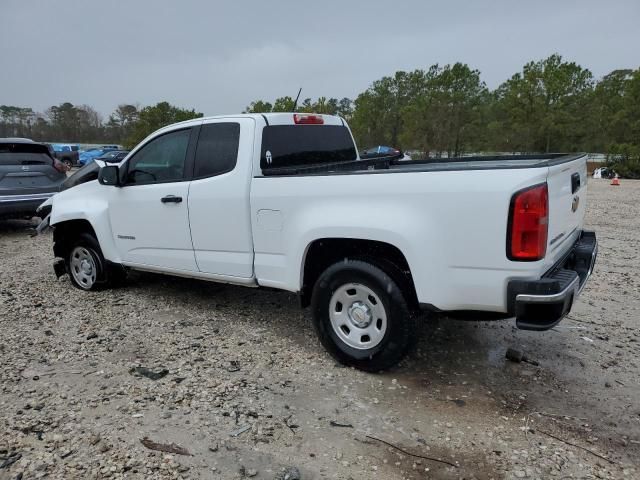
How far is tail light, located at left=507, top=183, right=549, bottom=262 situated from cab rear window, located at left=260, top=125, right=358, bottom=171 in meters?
2.11

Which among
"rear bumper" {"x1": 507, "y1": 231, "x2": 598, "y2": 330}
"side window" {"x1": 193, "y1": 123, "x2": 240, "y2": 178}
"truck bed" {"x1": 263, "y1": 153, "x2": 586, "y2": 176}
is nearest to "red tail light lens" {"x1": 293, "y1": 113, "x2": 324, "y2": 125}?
"truck bed" {"x1": 263, "y1": 153, "x2": 586, "y2": 176}

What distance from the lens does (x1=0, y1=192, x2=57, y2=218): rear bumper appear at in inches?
343

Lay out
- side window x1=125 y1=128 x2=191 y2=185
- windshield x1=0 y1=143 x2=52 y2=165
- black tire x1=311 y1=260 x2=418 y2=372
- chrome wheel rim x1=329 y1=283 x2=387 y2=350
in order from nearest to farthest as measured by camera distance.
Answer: black tire x1=311 y1=260 x2=418 y2=372
chrome wheel rim x1=329 y1=283 x2=387 y2=350
side window x1=125 y1=128 x2=191 y2=185
windshield x1=0 y1=143 x2=52 y2=165

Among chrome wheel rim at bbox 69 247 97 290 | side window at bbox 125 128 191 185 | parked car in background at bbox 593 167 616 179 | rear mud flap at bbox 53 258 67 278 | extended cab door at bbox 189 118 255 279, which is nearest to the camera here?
extended cab door at bbox 189 118 255 279

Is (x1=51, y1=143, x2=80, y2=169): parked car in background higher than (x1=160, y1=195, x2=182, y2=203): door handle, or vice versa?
(x1=51, y1=143, x2=80, y2=169): parked car in background

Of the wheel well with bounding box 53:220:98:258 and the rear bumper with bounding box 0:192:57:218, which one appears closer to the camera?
the wheel well with bounding box 53:220:98:258

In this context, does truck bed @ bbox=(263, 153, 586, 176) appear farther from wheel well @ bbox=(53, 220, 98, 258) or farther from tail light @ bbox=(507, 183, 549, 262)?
wheel well @ bbox=(53, 220, 98, 258)

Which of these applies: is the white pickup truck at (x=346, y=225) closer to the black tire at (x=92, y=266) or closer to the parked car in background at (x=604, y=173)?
the black tire at (x=92, y=266)

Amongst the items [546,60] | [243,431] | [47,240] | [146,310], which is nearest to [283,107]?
[546,60]

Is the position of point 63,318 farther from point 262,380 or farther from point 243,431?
point 243,431

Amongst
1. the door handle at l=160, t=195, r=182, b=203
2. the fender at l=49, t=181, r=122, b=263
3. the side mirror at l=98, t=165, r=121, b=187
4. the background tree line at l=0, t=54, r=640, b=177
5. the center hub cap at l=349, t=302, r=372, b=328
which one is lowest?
the center hub cap at l=349, t=302, r=372, b=328

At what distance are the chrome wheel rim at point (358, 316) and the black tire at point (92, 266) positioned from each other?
2.99 metres

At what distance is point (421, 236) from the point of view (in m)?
3.17

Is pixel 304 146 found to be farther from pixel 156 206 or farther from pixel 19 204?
pixel 19 204
